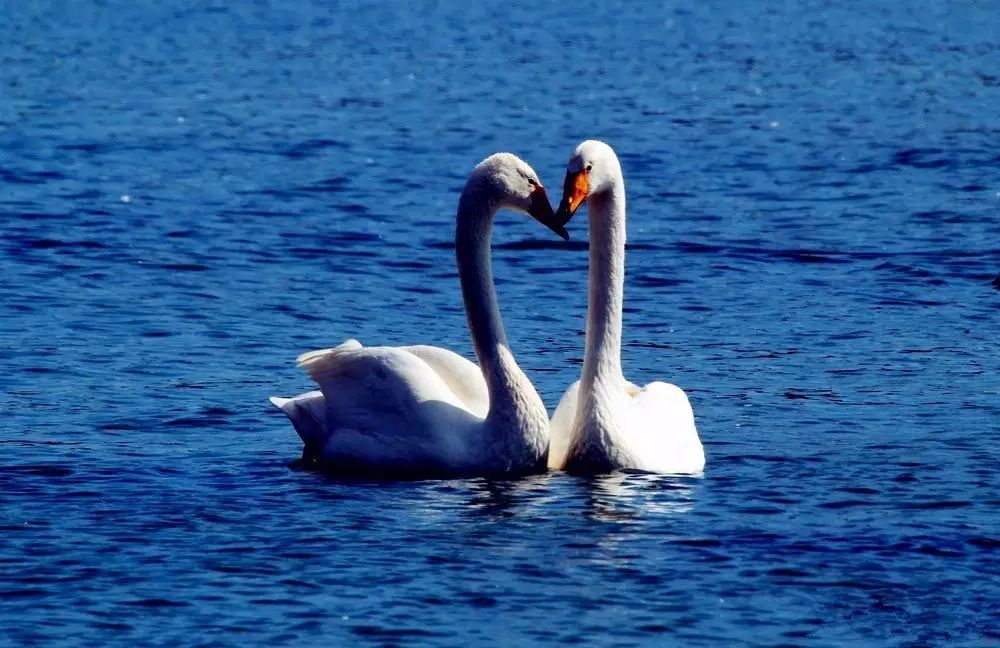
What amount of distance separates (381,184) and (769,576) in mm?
14563

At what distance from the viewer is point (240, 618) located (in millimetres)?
9336

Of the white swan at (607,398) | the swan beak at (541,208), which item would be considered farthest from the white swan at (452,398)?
the white swan at (607,398)

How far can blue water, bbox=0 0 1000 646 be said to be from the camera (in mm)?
9758

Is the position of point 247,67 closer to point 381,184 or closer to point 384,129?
point 384,129

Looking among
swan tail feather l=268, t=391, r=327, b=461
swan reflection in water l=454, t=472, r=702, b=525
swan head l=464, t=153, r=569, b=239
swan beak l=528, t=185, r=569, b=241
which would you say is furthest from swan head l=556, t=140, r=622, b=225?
swan tail feather l=268, t=391, r=327, b=461

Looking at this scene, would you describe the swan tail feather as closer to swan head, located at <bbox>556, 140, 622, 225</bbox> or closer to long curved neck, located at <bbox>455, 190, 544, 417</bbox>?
long curved neck, located at <bbox>455, 190, 544, 417</bbox>

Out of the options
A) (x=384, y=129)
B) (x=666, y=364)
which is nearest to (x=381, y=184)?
(x=384, y=129)

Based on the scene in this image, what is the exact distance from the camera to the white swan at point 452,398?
464 inches

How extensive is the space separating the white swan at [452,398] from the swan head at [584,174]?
0.20 meters

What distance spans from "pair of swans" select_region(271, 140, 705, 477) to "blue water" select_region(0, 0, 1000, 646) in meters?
0.23

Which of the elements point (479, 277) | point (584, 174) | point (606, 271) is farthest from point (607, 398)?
point (584, 174)

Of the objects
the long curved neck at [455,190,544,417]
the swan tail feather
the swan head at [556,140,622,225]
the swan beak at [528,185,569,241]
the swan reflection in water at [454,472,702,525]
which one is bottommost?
the swan reflection in water at [454,472,702,525]

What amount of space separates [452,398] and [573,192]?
1.43 meters

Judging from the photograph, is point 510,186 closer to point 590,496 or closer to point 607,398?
point 607,398
